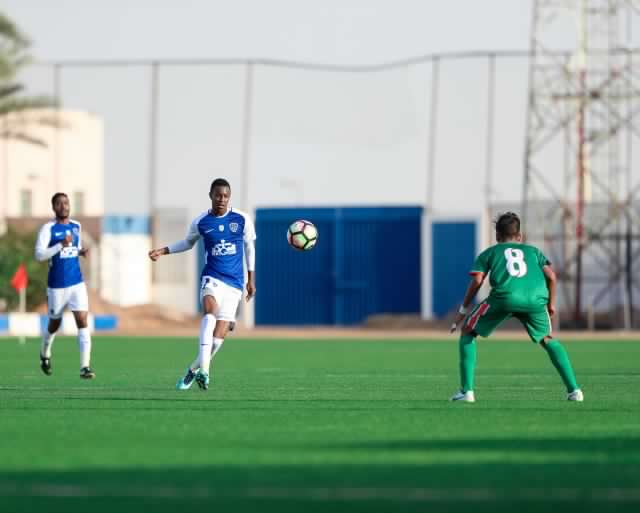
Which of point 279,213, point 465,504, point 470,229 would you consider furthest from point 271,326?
point 465,504

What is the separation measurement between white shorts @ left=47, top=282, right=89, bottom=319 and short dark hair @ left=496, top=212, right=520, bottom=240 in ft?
23.6

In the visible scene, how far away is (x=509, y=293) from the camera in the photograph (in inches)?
603

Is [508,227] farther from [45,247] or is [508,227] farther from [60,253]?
[60,253]

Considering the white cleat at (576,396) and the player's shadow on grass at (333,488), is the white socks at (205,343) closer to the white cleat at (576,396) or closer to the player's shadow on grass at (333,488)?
the white cleat at (576,396)

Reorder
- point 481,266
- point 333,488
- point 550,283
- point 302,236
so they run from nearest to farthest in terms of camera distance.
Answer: point 333,488, point 481,266, point 550,283, point 302,236

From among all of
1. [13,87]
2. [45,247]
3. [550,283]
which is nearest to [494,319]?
[550,283]

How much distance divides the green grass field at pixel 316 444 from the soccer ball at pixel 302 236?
1.64 metres

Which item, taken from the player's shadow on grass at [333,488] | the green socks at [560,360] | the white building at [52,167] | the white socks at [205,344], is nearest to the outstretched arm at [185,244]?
the white socks at [205,344]

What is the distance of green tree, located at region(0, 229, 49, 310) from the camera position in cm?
5250

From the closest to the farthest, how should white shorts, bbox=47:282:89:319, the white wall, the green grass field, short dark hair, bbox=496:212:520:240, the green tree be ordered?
the green grass field
short dark hair, bbox=496:212:520:240
white shorts, bbox=47:282:89:319
the green tree
the white wall

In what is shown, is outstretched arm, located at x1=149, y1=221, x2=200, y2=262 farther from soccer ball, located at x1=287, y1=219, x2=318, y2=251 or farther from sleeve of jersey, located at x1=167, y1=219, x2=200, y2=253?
soccer ball, located at x1=287, y1=219, x2=318, y2=251

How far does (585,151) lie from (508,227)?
38750 mm

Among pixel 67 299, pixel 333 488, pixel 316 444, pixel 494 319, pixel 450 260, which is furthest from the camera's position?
pixel 450 260

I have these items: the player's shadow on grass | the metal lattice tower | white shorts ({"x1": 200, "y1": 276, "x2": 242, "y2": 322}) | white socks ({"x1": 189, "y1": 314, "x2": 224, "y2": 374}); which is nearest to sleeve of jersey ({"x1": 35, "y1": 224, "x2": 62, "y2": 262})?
white shorts ({"x1": 200, "y1": 276, "x2": 242, "y2": 322})
